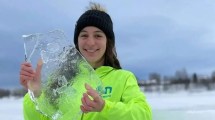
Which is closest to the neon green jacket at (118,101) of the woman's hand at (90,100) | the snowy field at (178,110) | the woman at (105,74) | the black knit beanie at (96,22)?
the woman at (105,74)

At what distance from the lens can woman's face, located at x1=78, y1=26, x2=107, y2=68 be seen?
2346mm

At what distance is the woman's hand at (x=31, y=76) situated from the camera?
84.1 inches

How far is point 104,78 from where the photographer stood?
7.81 feet

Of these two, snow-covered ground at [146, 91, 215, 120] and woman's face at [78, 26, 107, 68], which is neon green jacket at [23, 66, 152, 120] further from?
snow-covered ground at [146, 91, 215, 120]

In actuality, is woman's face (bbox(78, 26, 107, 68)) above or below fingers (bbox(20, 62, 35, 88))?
above

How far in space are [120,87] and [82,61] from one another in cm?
25

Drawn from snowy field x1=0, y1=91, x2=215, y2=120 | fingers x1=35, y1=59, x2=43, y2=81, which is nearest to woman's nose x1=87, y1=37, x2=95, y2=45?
fingers x1=35, y1=59, x2=43, y2=81

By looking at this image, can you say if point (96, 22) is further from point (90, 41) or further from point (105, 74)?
point (105, 74)

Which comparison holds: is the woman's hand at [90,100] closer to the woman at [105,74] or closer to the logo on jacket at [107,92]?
the woman at [105,74]

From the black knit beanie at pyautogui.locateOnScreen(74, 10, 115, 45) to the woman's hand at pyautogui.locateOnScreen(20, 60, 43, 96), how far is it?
14.7 inches

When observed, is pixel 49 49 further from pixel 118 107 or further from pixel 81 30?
pixel 118 107

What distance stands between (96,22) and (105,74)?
294 millimetres

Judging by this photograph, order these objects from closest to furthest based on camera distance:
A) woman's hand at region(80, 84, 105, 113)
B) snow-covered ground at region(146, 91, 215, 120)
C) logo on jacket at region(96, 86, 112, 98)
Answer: woman's hand at region(80, 84, 105, 113) → logo on jacket at region(96, 86, 112, 98) → snow-covered ground at region(146, 91, 215, 120)

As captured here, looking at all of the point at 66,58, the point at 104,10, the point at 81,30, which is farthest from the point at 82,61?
the point at 104,10
